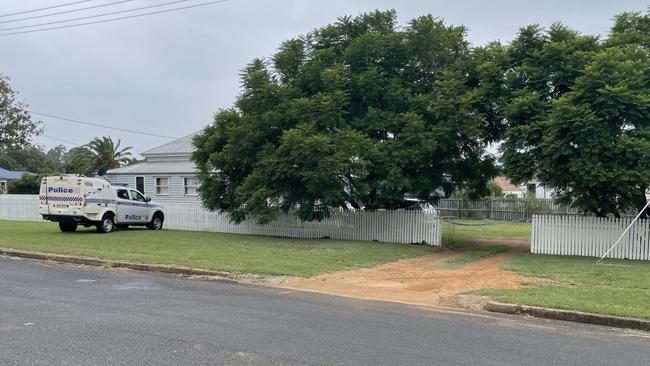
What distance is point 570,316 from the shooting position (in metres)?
8.84

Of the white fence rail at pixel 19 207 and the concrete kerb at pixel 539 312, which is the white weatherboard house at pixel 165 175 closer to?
the white fence rail at pixel 19 207

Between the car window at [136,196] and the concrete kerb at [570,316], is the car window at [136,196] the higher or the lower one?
the higher one

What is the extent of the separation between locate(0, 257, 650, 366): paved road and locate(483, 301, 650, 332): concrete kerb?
0.99 ft

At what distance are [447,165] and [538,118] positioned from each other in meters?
4.47

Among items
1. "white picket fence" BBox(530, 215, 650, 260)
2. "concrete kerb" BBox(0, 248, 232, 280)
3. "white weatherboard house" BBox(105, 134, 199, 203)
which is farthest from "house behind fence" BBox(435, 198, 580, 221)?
"concrete kerb" BBox(0, 248, 232, 280)

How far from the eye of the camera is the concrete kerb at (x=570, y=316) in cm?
832

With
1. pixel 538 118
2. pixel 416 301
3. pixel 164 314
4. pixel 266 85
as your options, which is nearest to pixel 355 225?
pixel 266 85

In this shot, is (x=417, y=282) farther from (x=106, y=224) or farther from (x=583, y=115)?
(x=106, y=224)

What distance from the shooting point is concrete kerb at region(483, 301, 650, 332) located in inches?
328

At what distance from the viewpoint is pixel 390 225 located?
814 inches

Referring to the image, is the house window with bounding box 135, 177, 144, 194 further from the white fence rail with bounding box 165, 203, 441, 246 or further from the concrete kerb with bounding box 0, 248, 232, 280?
the concrete kerb with bounding box 0, 248, 232, 280

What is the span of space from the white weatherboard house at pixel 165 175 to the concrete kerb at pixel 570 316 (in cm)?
2793

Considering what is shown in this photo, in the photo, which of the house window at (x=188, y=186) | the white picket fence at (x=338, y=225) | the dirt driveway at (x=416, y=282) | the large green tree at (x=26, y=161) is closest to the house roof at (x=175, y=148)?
the house window at (x=188, y=186)

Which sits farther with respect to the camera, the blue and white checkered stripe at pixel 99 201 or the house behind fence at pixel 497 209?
the house behind fence at pixel 497 209
